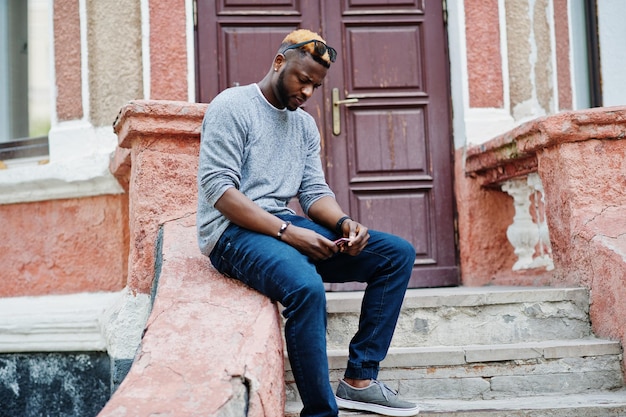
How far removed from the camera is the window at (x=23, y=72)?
5.60 metres

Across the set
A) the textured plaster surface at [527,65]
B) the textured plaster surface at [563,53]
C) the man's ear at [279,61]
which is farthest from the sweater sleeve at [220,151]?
the textured plaster surface at [563,53]

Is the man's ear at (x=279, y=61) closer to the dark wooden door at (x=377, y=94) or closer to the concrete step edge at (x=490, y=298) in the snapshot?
the concrete step edge at (x=490, y=298)

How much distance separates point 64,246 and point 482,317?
8.72ft

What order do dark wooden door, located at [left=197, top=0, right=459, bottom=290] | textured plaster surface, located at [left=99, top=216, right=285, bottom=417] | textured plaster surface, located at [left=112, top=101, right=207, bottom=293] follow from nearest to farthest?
textured plaster surface, located at [left=99, top=216, right=285, bottom=417]
textured plaster surface, located at [left=112, top=101, right=207, bottom=293]
dark wooden door, located at [left=197, top=0, right=459, bottom=290]

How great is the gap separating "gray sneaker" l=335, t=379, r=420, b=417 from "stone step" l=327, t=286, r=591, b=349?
0.55m

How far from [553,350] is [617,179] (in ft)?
3.67

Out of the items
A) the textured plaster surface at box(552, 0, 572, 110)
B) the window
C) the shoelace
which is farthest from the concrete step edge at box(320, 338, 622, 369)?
the window

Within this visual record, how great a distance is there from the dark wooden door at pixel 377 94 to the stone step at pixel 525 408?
1.99 meters

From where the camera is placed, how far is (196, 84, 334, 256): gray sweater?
10.5 ft

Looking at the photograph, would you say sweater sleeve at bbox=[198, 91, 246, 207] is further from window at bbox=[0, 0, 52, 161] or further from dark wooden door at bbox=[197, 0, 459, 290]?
window at bbox=[0, 0, 52, 161]

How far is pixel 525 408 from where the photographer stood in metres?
3.21

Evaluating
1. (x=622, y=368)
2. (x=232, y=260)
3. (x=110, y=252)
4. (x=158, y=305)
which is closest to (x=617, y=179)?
(x=622, y=368)

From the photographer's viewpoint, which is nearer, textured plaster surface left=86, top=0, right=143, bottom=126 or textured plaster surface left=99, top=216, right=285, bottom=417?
textured plaster surface left=99, top=216, right=285, bottom=417

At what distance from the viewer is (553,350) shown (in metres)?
3.58
